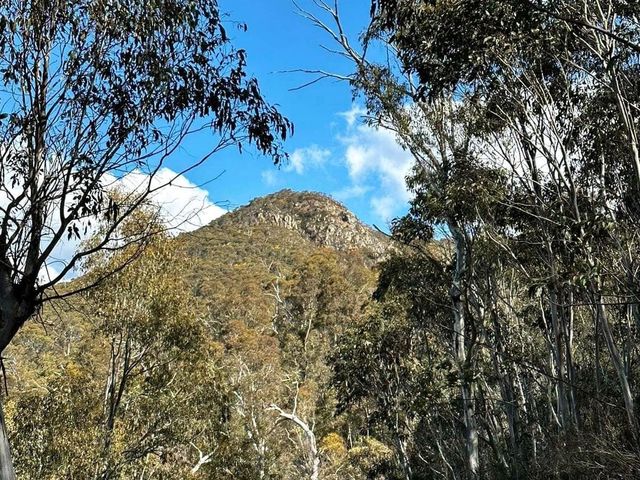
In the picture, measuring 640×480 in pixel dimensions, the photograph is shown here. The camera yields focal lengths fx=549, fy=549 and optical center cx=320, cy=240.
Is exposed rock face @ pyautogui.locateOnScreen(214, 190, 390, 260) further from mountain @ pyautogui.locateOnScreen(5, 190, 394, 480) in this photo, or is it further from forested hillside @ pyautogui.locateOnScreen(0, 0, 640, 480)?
forested hillside @ pyautogui.locateOnScreen(0, 0, 640, 480)

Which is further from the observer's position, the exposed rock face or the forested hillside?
the exposed rock face

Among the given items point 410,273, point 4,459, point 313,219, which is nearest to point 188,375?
point 410,273

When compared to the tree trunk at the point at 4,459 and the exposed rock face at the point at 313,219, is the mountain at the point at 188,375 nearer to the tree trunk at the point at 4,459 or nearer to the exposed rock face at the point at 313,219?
the tree trunk at the point at 4,459

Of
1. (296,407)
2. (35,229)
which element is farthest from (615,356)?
(296,407)

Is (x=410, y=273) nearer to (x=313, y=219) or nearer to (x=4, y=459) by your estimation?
(x=4, y=459)

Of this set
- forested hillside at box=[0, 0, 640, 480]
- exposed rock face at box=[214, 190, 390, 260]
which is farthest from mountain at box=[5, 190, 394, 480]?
exposed rock face at box=[214, 190, 390, 260]

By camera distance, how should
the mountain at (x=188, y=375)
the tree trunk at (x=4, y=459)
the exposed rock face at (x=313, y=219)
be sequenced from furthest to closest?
the exposed rock face at (x=313, y=219), the mountain at (x=188, y=375), the tree trunk at (x=4, y=459)

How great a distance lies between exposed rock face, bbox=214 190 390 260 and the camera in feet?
213

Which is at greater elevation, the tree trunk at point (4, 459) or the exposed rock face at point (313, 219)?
the exposed rock face at point (313, 219)

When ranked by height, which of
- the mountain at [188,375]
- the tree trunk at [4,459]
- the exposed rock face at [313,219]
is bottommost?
the tree trunk at [4,459]

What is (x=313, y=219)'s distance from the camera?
68438 millimetres

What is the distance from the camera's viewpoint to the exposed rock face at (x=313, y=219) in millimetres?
65000

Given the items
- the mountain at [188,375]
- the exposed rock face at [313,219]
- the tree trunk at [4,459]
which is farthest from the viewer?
the exposed rock face at [313,219]

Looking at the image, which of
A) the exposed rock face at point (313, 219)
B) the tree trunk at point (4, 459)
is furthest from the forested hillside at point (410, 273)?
the exposed rock face at point (313, 219)
